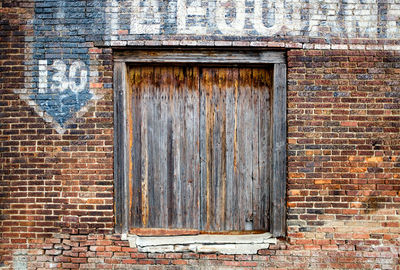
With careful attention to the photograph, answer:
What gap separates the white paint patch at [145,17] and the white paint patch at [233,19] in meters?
0.73

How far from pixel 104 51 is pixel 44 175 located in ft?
5.54

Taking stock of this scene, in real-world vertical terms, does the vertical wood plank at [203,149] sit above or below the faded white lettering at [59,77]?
below

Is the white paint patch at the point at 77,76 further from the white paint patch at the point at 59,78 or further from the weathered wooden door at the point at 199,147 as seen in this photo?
the weathered wooden door at the point at 199,147

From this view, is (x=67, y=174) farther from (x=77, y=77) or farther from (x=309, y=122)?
(x=309, y=122)

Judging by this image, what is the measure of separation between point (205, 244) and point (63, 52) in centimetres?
293

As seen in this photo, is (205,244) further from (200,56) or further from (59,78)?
(59,78)

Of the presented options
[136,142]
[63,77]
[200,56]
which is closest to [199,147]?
[136,142]

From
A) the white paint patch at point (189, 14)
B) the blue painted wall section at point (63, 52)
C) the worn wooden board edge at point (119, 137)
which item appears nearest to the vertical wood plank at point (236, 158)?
the white paint patch at point (189, 14)

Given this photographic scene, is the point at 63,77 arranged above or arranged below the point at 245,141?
above

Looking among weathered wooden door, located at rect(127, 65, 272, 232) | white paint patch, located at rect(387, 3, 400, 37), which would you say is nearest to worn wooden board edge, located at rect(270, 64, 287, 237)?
weathered wooden door, located at rect(127, 65, 272, 232)

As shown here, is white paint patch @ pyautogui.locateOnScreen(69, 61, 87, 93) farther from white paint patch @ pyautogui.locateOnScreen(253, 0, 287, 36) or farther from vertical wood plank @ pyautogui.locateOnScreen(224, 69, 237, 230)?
white paint patch @ pyautogui.locateOnScreen(253, 0, 287, 36)

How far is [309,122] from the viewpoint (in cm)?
380

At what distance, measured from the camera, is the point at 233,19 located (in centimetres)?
378

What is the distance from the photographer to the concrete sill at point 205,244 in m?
3.81
